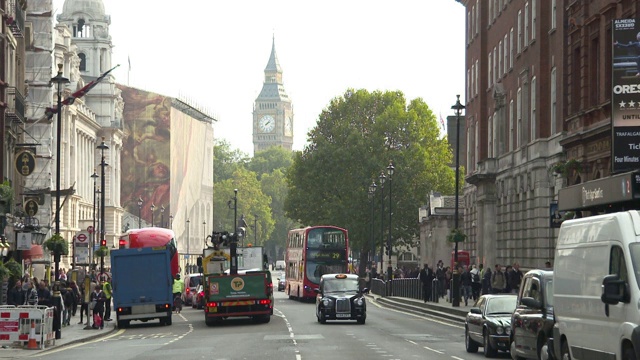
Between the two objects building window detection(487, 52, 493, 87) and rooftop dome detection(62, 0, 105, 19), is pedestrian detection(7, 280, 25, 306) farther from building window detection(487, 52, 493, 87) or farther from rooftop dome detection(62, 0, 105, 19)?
rooftop dome detection(62, 0, 105, 19)

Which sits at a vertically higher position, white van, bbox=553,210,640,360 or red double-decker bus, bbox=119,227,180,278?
red double-decker bus, bbox=119,227,180,278

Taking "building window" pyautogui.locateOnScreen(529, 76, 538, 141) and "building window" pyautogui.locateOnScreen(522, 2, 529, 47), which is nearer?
"building window" pyautogui.locateOnScreen(529, 76, 538, 141)

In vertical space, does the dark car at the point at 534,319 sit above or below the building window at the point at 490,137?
below

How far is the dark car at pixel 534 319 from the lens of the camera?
24266 mm

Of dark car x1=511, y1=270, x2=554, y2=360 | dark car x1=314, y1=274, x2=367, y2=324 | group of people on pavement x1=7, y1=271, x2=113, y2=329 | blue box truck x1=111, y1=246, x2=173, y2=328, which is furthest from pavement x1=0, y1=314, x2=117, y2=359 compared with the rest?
dark car x1=511, y1=270, x2=554, y2=360

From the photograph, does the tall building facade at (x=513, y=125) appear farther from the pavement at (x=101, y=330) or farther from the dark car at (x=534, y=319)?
the dark car at (x=534, y=319)

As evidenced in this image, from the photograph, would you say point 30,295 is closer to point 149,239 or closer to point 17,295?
point 17,295

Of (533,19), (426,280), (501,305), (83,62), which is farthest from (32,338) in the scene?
(83,62)

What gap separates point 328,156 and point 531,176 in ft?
191

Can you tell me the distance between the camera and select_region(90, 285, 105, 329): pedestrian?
48.1m

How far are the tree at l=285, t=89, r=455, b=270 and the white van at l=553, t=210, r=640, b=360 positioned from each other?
92363 millimetres

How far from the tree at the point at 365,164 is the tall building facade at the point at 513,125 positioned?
29765mm

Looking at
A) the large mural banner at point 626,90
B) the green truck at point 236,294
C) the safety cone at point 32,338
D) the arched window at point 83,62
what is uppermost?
the arched window at point 83,62

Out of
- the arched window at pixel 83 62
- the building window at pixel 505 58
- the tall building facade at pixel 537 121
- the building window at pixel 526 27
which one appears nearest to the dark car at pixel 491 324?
the tall building facade at pixel 537 121
